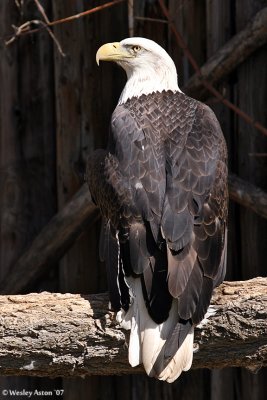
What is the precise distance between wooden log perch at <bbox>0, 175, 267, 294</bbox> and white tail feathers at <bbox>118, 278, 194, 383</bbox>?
1614 mm

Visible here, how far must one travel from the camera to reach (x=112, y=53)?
224 inches

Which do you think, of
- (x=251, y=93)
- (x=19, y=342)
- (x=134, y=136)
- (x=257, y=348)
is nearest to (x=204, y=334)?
(x=257, y=348)

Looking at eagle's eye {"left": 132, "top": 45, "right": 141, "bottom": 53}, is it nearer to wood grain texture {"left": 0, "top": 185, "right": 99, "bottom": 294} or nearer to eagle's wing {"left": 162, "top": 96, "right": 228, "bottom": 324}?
eagle's wing {"left": 162, "top": 96, "right": 228, "bottom": 324}

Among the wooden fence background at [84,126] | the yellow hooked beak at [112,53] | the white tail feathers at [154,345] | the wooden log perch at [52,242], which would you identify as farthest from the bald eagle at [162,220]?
the wooden log perch at [52,242]

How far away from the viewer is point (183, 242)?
4516 mm

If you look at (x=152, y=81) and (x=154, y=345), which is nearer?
(x=154, y=345)

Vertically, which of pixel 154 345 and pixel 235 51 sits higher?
pixel 235 51

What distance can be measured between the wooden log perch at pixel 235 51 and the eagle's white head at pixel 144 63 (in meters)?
0.20

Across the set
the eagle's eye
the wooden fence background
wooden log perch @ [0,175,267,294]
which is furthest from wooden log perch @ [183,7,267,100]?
wooden log perch @ [0,175,267,294]

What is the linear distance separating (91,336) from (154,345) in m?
0.27

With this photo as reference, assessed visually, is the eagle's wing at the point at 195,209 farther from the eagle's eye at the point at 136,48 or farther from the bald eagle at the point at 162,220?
the eagle's eye at the point at 136,48

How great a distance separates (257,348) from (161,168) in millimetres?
983

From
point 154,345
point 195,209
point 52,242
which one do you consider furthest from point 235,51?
point 154,345

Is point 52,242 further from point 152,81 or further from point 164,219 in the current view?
point 164,219
